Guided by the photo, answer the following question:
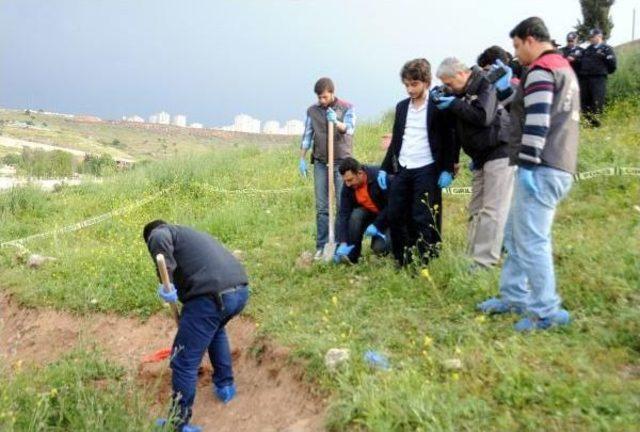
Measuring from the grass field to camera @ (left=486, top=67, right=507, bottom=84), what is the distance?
4.40ft

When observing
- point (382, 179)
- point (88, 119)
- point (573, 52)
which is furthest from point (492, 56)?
point (88, 119)

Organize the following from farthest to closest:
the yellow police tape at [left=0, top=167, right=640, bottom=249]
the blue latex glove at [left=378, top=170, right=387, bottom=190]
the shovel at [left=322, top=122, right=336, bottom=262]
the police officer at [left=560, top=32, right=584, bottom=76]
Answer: the police officer at [left=560, top=32, right=584, bottom=76] → the yellow police tape at [left=0, top=167, right=640, bottom=249] → the shovel at [left=322, top=122, right=336, bottom=262] → the blue latex glove at [left=378, top=170, right=387, bottom=190]

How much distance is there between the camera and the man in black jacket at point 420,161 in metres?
4.45

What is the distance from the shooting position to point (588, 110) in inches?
363

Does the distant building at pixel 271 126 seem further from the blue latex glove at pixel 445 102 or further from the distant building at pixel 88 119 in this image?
the blue latex glove at pixel 445 102

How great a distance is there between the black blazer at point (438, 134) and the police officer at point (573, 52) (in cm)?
513

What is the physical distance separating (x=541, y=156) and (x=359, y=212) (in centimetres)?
216

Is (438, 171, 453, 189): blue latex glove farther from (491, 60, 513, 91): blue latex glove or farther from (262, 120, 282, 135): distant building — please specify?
(262, 120, 282, 135): distant building

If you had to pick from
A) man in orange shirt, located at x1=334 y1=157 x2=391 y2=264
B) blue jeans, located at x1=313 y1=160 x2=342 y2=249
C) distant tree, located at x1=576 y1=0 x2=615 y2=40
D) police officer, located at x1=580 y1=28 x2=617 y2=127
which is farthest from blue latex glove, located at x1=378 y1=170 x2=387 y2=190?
distant tree, located at x1=576 y1=0 x2=615 y2=40

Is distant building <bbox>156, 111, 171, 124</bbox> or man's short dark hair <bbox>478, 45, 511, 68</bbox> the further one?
distant building <bbox>156, 111, 171, 124</bbox>

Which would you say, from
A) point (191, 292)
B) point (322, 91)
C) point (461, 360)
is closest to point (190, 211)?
point (322, 91)

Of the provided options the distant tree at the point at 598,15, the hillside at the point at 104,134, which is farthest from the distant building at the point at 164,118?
the distant tree at the point at 598,15

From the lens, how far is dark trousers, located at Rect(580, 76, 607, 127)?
8852 mm

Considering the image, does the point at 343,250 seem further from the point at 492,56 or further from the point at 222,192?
the point at 222,192
